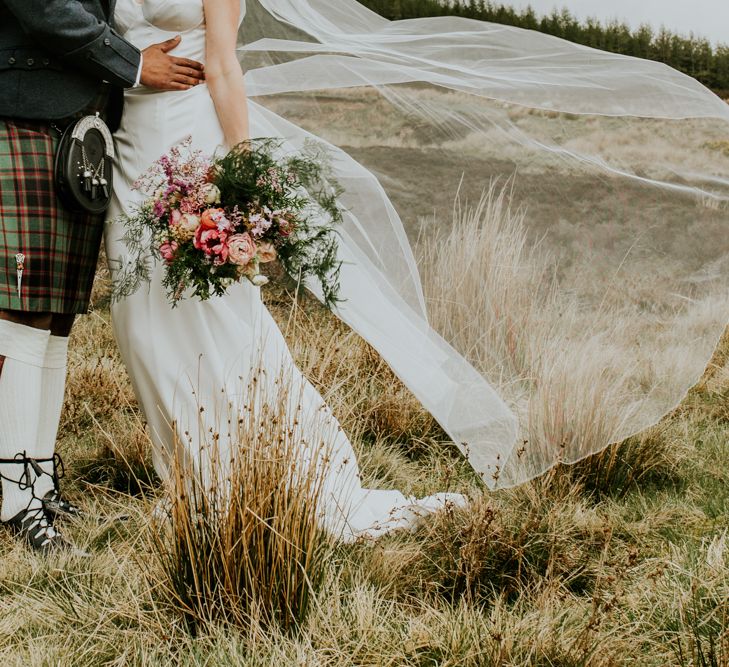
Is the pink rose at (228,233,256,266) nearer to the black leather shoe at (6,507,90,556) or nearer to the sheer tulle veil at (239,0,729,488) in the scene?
the sheer tulle veil at (239,0,729,488)

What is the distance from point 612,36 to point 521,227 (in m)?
22.4

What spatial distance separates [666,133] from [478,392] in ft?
3.90

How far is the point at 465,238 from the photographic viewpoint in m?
3.41

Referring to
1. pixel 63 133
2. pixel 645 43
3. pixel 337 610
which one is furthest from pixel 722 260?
pixel 645 43

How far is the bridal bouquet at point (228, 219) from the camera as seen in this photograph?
2615mm

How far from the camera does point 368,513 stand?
3.25 meters

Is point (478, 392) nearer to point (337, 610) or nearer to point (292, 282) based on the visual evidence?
point (292, 282)

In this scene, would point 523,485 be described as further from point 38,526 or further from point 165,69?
point 165,69

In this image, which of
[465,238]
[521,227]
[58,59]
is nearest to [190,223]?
[58,59]

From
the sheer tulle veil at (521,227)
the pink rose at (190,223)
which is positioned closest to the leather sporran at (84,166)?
the pink rose at (190,223)

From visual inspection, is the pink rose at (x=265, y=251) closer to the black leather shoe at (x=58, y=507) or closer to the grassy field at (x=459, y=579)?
the grassy field at (x=459, y=579)

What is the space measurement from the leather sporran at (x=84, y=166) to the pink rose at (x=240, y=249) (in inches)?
24.4

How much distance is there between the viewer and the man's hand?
2969 mm

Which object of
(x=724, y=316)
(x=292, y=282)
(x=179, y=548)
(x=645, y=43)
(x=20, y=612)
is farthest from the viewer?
(x=645, y=43)
